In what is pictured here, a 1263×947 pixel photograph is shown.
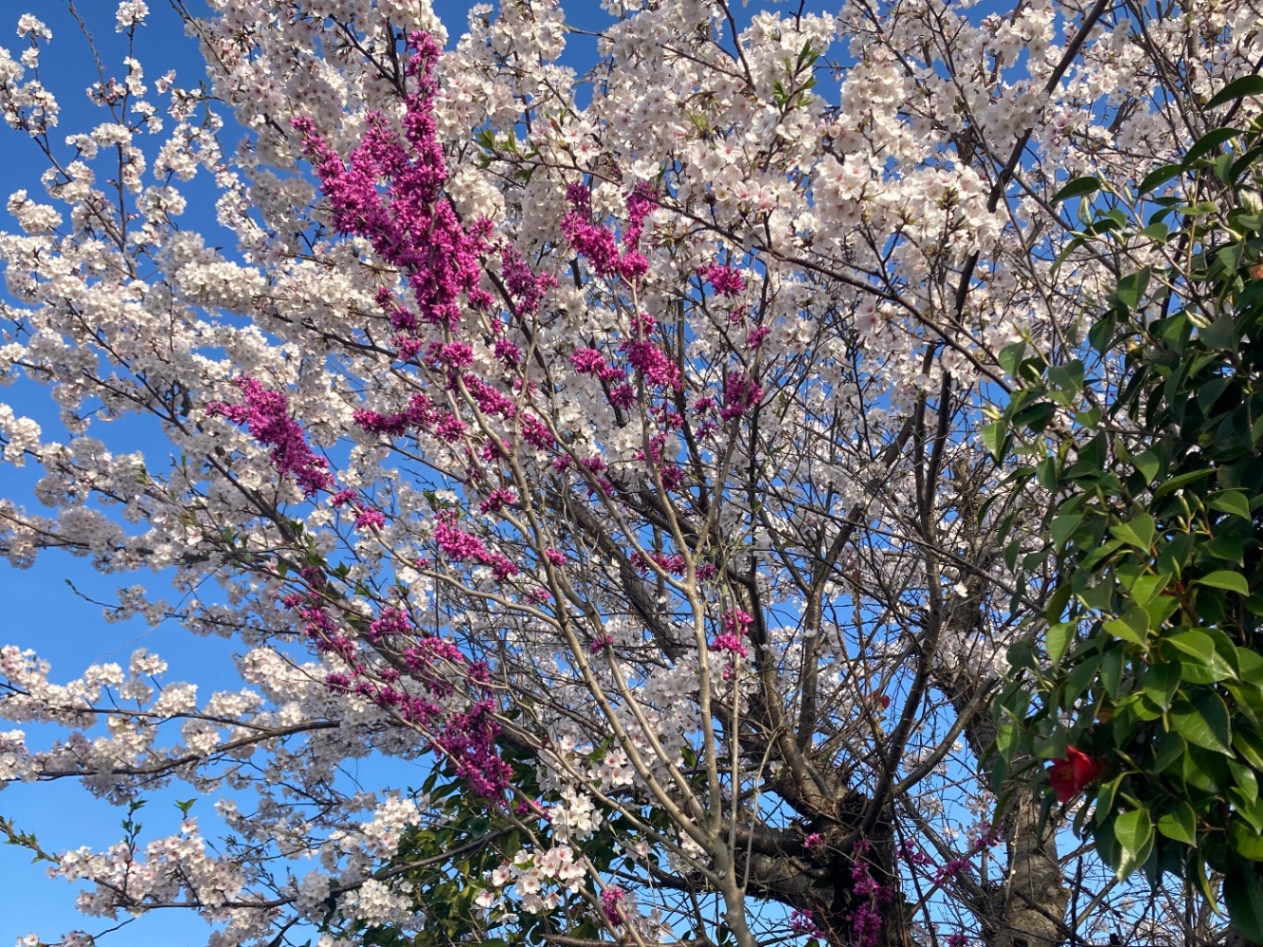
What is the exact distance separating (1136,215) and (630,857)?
304 centimetres

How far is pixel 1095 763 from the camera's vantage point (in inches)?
62.3

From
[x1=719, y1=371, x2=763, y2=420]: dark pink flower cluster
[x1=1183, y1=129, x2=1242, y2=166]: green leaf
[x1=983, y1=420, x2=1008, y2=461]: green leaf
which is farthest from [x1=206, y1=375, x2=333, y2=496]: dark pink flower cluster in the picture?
[x1=1183, y1=129, x2=1242, y2=166]: green leaf

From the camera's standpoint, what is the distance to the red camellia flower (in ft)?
5.13

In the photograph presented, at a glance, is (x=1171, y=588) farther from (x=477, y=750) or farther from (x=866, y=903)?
(x=866, y=903)

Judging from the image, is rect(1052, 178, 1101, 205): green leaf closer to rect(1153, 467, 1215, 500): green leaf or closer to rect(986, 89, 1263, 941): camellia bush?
rect(986, 89, 1263, 941): camellia bush

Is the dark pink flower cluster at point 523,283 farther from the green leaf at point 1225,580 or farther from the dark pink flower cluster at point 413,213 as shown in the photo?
the green leaf at point 1225,580

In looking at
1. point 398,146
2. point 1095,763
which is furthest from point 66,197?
point 1095,763

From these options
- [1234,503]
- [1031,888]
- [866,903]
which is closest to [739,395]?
[1234,503]

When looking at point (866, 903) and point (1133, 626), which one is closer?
point (1133, 626)

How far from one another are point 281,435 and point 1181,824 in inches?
109

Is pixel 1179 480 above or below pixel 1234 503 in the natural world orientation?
above

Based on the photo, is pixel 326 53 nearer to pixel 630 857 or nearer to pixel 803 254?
pixel 803 254

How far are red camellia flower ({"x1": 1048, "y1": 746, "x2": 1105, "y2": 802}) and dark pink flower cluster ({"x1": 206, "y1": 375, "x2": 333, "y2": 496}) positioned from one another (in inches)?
93.0

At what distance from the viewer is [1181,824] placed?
140 centimetres
